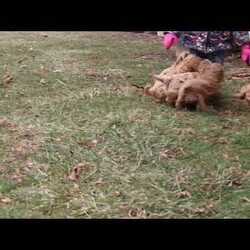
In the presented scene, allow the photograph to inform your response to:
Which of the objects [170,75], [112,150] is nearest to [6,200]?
[112,150]

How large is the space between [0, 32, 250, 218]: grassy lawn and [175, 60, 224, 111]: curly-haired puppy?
0.35 ft

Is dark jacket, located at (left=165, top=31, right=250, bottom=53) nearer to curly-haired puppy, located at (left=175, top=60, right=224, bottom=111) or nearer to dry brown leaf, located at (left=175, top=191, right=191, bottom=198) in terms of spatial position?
curly-haired puppy, located at (left=175, top=60, right=224, bottom=111)

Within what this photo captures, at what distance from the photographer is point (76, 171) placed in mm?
2566

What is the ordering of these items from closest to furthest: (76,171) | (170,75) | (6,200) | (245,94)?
(6,200) → (76,171) → (245,94) → (170,75)

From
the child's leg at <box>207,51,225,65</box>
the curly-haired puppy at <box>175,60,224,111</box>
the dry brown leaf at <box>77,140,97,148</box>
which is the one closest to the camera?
the dry brown leaf at <box>77,140,97,148</box>

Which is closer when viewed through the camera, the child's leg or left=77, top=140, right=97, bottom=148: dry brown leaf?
left=77, top=140, right=97, bottom=148: dry brown leaf

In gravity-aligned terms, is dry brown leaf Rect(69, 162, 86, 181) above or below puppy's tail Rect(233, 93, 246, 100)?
below

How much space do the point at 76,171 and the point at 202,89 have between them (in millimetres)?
1543

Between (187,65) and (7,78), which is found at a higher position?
(187,65)

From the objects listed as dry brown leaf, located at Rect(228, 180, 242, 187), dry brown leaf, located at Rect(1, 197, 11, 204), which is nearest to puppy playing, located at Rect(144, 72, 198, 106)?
dry brown leaf, located at Rect(228, 180, 242, 187)

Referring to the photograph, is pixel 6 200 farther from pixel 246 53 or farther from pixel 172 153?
pixel 246 53

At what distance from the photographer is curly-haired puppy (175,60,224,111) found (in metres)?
3.70

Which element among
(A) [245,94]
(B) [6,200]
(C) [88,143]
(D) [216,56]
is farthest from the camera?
(D) [216,56]
